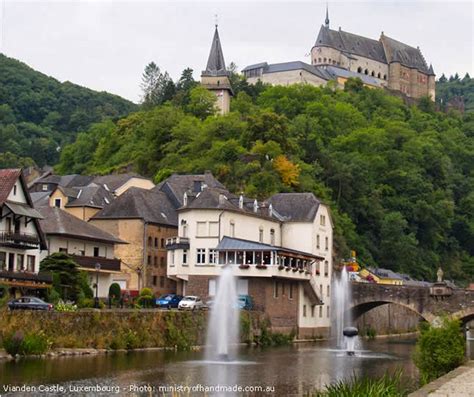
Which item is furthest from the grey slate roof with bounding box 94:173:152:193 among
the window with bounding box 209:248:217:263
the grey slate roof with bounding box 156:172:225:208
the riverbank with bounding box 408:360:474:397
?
the riverbank with bounding box 408:360:474:397

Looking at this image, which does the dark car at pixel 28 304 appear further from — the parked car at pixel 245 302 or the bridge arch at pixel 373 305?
the bridge arch at pixel 373 305

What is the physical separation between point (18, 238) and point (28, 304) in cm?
827

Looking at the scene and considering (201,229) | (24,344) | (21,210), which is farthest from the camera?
(201,229)

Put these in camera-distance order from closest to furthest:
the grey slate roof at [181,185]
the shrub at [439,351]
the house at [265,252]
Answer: the shrub at [439,351] < the house at [265,252] < the grey slate roof at [181,185]

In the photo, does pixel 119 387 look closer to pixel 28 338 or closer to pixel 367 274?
Answer: pixel 28 338

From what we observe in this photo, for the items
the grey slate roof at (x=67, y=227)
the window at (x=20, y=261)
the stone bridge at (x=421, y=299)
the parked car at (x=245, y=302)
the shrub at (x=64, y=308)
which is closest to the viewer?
the shrub at (x=64, y=308)

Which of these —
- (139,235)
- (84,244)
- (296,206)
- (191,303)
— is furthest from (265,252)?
(84,244)

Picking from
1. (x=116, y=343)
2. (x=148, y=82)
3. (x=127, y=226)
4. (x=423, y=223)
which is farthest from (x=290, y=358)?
(x=148, y=82)

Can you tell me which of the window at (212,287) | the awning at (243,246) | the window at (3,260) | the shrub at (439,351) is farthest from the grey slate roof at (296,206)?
the shrub at (439,351)

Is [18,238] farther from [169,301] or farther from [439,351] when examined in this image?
[439,351]

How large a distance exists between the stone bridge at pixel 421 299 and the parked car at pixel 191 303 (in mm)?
18564

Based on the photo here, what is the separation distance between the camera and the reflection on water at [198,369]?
40.9 metres

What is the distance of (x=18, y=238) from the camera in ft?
202

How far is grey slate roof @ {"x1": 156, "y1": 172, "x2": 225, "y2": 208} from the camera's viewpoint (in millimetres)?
89938
